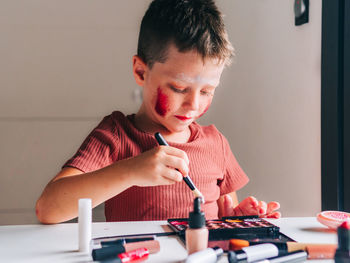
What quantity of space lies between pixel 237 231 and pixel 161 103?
30 centimetres

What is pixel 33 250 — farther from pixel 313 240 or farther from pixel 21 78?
pixel 21 78

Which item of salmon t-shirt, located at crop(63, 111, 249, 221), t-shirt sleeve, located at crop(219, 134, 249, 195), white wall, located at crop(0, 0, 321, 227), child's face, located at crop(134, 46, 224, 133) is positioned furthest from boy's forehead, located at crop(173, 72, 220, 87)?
white wall, located at crop(0, 0, 321, 227)

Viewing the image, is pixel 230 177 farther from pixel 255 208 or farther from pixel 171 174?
pixel 171 174

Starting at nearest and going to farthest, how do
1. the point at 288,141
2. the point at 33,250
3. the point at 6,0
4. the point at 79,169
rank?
the point at 33,250 < the point at 79,169 < the point at 288,141 < the point at 6,0

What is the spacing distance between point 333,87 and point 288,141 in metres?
0.22

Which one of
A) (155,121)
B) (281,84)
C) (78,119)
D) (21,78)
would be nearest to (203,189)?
(155,121)

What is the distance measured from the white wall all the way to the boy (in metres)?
0.40

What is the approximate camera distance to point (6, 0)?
1.17 meters

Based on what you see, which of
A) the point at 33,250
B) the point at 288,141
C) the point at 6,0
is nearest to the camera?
the point at 33,250

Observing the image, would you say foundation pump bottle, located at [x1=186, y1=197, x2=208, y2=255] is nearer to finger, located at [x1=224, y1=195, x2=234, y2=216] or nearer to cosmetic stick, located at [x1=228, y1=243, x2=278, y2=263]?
cosmetic stick, located at [x1=228, y1=243, x2=278, y2=263]

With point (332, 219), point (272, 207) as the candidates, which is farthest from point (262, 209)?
point (332, 219)

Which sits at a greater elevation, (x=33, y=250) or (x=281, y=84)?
(x=281, y=84)

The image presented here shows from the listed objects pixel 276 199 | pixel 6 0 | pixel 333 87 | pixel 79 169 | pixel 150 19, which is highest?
pixel 6 0

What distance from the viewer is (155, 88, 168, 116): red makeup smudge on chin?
2.34 ft
